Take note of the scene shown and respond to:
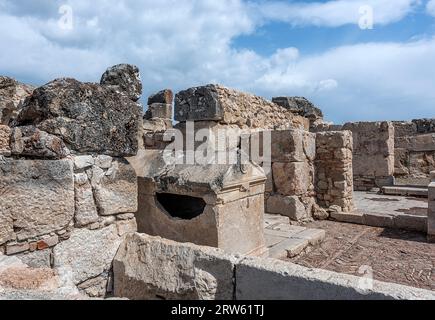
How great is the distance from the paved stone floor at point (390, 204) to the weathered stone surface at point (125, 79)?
5354 millimetres

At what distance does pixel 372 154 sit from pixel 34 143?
9230mm

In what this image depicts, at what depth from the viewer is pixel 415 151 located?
1034 cm

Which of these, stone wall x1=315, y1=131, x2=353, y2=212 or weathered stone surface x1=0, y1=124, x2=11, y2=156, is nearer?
weathered stone surface x1=0, y1=124, x2=11, y2=156

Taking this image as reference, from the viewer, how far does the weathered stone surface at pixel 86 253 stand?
2299 millimetres

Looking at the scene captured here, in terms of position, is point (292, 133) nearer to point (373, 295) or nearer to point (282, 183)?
point (282, 183)

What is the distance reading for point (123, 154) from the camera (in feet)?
8.92

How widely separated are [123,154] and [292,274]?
65.6 inches

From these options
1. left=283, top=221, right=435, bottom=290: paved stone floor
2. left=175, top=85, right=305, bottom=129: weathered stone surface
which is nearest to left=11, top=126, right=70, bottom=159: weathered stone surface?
left=283, top=221, right=435, bottom=290: paved stone floor

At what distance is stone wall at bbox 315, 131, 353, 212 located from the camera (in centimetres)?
629

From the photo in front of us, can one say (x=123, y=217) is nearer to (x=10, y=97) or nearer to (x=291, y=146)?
(x=291, y=146)

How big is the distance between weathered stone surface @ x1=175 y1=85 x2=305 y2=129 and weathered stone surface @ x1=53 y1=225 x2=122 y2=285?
4.00 metres

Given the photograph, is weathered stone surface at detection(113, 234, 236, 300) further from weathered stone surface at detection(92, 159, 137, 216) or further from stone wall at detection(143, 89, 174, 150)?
stone wall at detection(143, 89, 174, 150)

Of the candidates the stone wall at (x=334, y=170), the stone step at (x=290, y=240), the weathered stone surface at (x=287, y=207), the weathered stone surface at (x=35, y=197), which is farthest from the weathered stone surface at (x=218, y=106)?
the weathered stone surface at (x=35, y=197)

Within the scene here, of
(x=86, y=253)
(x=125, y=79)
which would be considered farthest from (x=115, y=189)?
(x=125, y=79)
